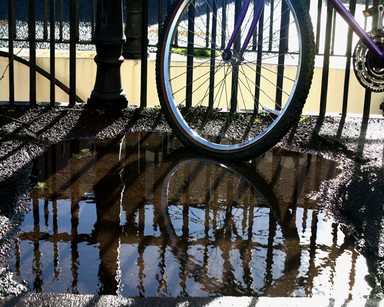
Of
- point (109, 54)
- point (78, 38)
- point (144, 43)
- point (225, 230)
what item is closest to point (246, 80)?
point (144, 43)

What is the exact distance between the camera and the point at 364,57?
18.9 feet

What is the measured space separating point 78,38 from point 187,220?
6008 millimetres

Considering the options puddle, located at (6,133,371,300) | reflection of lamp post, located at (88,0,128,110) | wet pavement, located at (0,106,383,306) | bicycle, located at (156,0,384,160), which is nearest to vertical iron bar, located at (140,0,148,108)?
reflection of lamp post, located at (88,0,128,110)

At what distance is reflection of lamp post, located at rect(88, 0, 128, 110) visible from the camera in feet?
19.8

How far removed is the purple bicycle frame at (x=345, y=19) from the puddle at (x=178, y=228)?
715 millimetres

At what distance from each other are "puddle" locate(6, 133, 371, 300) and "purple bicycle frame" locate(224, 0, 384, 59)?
A: 0.72 metres

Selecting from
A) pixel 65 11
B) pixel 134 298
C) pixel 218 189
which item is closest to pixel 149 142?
pixel 218 189

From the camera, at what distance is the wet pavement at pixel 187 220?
128 inches

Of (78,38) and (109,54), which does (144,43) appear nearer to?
(109,54)

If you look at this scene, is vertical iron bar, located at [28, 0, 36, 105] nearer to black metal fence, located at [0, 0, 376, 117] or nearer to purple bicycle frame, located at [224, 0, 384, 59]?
black metal fence, located at [0, 0, 376, 117]

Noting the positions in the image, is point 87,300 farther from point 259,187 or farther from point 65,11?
point 65,11

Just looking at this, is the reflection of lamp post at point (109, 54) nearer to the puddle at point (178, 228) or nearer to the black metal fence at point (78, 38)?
the black metal fence at point (78, 38)

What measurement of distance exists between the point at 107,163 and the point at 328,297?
6.95ft

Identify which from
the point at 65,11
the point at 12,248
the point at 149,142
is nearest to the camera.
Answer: the point at 12,248
